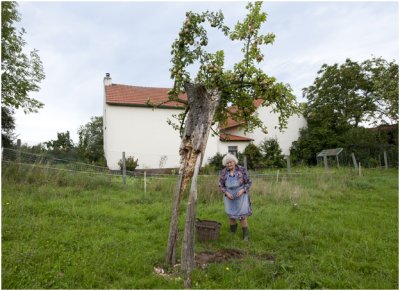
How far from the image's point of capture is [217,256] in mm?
5316

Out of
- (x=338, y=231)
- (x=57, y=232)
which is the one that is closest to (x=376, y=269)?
(x=338, y=231)

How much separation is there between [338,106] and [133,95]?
795 inches

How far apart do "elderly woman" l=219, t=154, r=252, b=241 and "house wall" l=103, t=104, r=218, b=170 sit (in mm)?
16494

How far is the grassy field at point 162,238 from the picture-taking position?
4410mm

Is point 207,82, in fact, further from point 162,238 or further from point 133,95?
point 133,95

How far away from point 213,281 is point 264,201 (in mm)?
5896

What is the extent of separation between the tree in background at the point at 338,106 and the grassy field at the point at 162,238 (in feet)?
55.5

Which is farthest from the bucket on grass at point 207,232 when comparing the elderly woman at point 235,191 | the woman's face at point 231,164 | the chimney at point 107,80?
the chimney at point 107,80

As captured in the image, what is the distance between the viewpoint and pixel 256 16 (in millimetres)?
5945

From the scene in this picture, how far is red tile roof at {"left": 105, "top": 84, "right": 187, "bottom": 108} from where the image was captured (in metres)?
23.9

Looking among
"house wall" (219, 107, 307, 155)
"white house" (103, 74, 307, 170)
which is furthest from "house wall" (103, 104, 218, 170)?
"house wall" (219, 107, 307, 155)

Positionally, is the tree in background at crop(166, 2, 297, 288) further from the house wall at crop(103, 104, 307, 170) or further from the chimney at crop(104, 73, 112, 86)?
the chimney at crop(104, 73, 112, 86)

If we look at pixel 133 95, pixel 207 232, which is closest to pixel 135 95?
pixel 133 95

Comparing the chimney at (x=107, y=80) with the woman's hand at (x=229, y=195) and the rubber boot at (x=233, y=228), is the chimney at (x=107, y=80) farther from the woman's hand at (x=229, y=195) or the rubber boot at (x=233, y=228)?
the rubber boot at (x=233, y=228)
